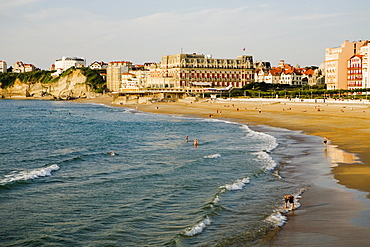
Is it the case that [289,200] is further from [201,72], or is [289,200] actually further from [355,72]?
[201,72]

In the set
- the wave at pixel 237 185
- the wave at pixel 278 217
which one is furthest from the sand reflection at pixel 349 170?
the wave at pixel 237 185

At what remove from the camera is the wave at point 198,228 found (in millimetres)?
14586

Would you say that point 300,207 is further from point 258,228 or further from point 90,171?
point 90,171

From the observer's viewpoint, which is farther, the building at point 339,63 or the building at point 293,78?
the building at point 293,78

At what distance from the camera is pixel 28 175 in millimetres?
A: 24594

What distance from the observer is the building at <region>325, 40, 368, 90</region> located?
115 metres

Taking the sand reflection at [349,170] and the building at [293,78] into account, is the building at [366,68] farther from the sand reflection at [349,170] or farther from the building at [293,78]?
the sand reflection at [349,170]

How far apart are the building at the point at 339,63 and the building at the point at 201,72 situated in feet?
186

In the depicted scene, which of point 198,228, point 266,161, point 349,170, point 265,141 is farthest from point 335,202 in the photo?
point 265,141

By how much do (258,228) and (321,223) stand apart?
2.11 metres

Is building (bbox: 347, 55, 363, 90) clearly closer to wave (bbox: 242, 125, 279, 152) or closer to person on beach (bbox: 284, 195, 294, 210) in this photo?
wave (bbox: 242, 125, 279, 152)

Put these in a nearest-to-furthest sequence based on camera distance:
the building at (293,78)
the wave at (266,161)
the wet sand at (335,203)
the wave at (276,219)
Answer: the wet sand at (335,203)
the wave at (276,219)
the wave at (266,161)
the building at (293,78)

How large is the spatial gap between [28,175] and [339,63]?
341 feet

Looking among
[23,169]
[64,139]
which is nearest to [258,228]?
[23,169]
